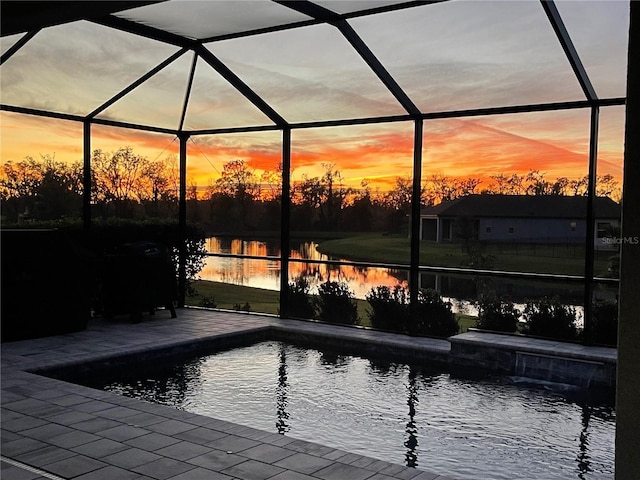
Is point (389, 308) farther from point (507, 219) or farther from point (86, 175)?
point (86, 175)

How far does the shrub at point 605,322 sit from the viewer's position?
657 centimetres

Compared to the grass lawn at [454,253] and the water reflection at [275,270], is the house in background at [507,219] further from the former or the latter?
the water reflection at [275,270]

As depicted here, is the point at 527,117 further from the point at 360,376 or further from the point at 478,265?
the point at 360,376

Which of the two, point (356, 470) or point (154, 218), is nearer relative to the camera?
point (356, 470)

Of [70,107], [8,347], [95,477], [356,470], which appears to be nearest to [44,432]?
[95,477]

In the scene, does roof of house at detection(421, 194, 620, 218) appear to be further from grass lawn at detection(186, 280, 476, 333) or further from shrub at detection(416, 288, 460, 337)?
grass lawn at detection(186, 280, 476, 333)

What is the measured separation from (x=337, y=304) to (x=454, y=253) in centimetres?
264

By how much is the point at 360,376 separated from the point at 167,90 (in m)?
4.82

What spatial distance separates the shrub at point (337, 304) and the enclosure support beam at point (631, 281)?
731 cm

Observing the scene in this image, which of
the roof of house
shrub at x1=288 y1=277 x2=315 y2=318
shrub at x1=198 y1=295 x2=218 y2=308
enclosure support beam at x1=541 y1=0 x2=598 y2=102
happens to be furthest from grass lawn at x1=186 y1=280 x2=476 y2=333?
enclosure support beam at x1=541 y1=0 x2=598 y2=102

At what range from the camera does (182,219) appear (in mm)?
9648

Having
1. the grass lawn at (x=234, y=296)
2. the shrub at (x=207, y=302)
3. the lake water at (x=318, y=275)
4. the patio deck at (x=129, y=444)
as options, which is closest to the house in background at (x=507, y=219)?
the lake water at (x=318, y=275)

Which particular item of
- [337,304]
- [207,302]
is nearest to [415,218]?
[337,304]

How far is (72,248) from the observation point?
7.23 meters
